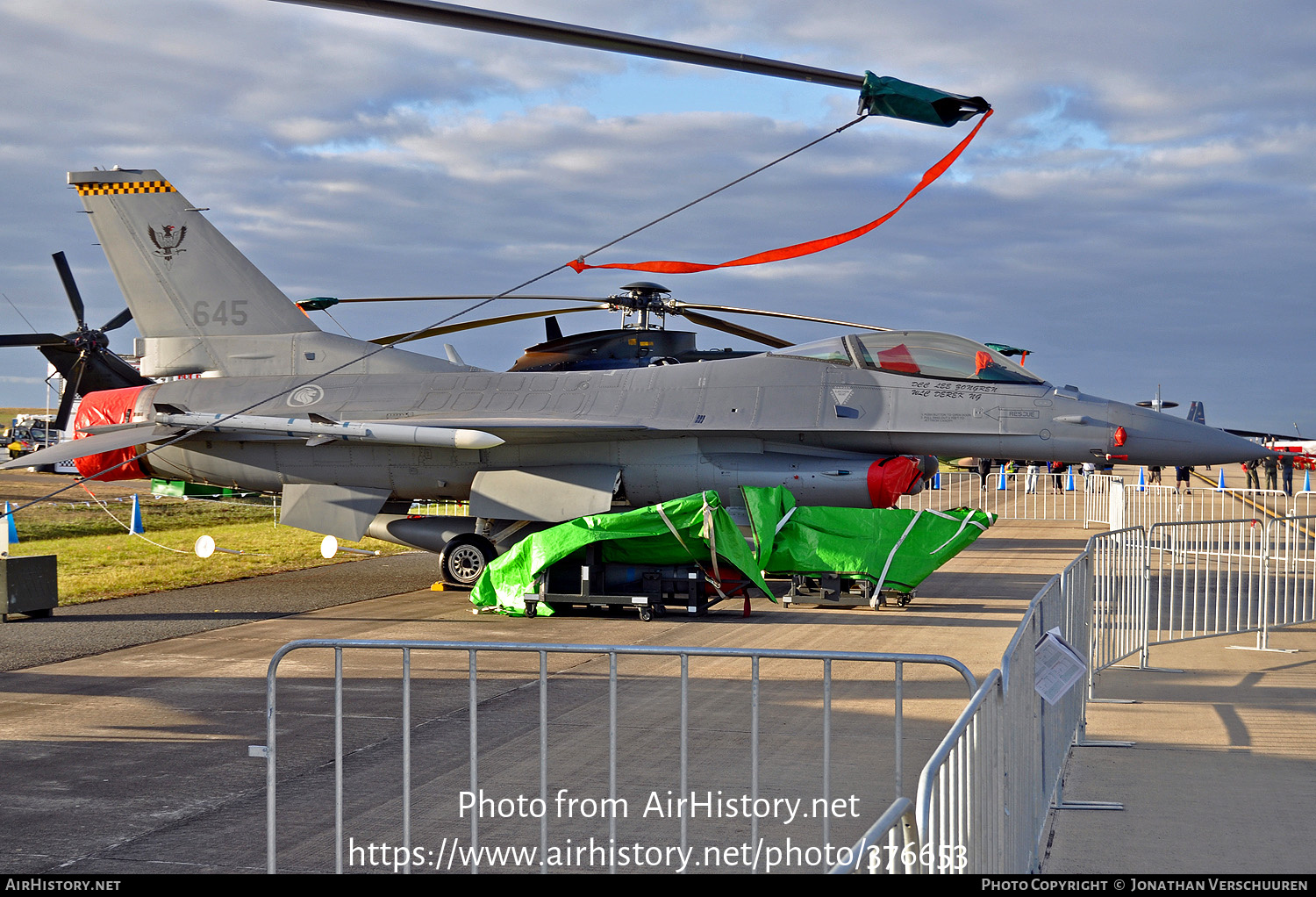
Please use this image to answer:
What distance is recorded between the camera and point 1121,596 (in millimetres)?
8320

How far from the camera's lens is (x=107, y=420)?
1489 cm

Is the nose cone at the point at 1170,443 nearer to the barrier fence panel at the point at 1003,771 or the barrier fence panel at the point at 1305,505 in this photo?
the barrier fence panel at the point at 1003,771

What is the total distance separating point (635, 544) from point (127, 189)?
890 centimetres

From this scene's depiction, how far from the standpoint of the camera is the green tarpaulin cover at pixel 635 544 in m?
11.1

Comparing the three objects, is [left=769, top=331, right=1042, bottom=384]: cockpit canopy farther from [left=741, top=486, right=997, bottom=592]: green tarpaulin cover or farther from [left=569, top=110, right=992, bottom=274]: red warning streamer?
[left=569, top=110, right=992, bottom=274]: red warning streamer

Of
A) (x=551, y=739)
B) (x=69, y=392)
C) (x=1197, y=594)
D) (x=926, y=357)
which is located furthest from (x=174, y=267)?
(x=1197, y=594)

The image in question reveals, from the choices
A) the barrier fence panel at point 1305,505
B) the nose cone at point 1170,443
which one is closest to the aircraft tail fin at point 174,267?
the nose cone at point 1170,443

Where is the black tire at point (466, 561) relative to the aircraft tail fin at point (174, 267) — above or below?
below

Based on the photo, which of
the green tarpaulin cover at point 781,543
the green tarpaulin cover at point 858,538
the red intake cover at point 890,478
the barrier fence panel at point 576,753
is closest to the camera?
the barrier fence panel at point 576,753

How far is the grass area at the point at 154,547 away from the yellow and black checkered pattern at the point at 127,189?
5241mm

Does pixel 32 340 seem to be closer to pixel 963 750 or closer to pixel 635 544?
pixel 635 544

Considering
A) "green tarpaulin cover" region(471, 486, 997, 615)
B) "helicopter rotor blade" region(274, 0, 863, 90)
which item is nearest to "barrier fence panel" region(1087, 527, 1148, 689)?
"green tarpaulin cover" region(471, 486, 997, 615)

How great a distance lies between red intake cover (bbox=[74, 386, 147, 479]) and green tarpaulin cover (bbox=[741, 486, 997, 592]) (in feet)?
28.0
